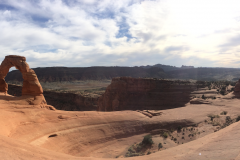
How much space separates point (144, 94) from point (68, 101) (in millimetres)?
24865

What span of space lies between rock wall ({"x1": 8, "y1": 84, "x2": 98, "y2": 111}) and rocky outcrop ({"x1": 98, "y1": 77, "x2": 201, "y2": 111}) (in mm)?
7334

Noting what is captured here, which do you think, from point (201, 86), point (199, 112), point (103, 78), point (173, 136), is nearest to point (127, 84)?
point (201, 86)

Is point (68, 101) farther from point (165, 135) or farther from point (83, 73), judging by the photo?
point (83, 73)

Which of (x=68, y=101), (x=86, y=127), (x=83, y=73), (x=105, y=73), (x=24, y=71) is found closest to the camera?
(x=86, y=127)

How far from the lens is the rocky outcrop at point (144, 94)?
33.9 meters

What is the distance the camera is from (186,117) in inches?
699

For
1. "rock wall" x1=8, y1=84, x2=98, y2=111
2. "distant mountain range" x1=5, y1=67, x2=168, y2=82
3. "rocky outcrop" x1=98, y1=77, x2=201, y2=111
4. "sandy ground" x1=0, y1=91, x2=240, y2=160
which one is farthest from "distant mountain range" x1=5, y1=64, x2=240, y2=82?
"sandy ground" x1=0, y1=91, x2=240, y2=160

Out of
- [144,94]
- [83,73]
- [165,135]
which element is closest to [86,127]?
[165,135]

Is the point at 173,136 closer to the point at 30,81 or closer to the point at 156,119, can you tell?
the point at 156,119

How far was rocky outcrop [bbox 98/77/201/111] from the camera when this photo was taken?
1336 inches

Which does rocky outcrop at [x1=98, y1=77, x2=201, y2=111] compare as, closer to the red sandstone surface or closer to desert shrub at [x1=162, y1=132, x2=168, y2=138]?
the red sandstone surface

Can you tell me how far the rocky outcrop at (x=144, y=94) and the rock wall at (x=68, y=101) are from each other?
733cm

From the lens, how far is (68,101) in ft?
156

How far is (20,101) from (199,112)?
20686 millimetres
